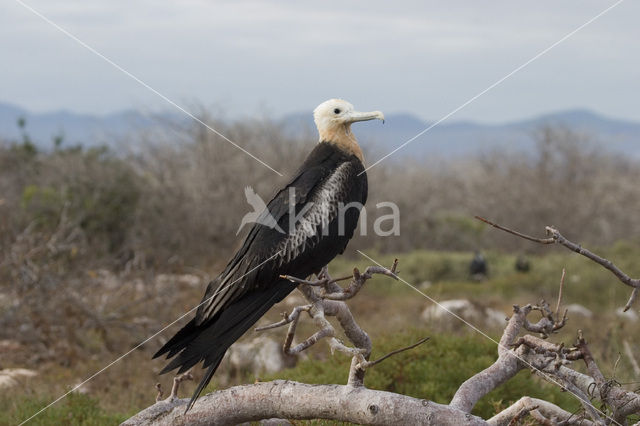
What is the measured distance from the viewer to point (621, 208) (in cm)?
2280

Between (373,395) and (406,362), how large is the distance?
2.54 metres

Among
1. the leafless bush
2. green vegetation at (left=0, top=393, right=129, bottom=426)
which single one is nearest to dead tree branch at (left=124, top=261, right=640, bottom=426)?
green vegetation at (left=0, top=393, right=129, bottom=426)

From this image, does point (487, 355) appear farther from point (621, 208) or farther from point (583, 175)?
point (583, 175)

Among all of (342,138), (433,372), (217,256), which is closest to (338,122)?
(342,138)

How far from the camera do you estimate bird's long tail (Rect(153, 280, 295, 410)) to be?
265 centimetres

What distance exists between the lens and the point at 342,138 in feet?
11.5

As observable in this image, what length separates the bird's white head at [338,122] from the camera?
11.4 ft

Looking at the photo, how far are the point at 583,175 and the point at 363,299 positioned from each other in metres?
15.8

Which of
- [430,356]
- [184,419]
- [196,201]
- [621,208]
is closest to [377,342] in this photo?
[430,356]

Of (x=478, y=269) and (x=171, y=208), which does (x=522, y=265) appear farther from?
(x=171, y=208)

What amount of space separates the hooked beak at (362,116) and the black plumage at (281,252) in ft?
0.42
